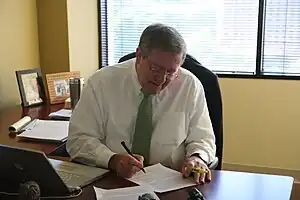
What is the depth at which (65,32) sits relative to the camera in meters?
3.41

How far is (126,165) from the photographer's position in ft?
5.86

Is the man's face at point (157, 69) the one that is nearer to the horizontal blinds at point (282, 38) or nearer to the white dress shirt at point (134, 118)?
the white dress shirt at point (134, 118)

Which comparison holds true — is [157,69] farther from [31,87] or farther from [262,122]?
[262,122]

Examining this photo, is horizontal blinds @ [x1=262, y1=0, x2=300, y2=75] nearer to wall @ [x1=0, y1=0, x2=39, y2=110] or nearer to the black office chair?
the black office chair

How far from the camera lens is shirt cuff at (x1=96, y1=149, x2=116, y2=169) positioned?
6.15ft

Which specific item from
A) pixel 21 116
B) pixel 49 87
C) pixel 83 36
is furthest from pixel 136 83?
pixel 83 36

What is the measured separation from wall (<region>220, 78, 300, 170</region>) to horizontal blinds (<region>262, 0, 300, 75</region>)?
137 mm

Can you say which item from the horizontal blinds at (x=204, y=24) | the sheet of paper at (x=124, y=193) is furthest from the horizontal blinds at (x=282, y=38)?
the sheet of paper at (x=124, y=193)

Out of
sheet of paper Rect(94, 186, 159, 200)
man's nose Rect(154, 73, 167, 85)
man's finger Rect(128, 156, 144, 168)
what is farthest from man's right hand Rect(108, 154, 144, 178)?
man's nose Rect(154, 73, 167, 85)

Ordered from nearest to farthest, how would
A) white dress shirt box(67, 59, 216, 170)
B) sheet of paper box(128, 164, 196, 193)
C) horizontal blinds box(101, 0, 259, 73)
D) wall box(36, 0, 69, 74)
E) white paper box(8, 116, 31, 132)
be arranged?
sheet of paper box(128, 164, 196, 193), white dress shirt box(67, 59, 216, 170), white paper box(8, 116, 31, 132), wall box(36, 0, 69, 74), horizontal blinds box(101, 0, 259, 73)

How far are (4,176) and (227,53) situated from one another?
8.43ft

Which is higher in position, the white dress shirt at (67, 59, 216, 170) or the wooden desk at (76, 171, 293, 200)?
the white dress shirt at (67, 59, 216, 170)

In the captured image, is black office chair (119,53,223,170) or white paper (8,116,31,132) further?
white paper (8,116,31,132)

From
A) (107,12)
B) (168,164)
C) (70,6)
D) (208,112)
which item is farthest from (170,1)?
(168,164)
